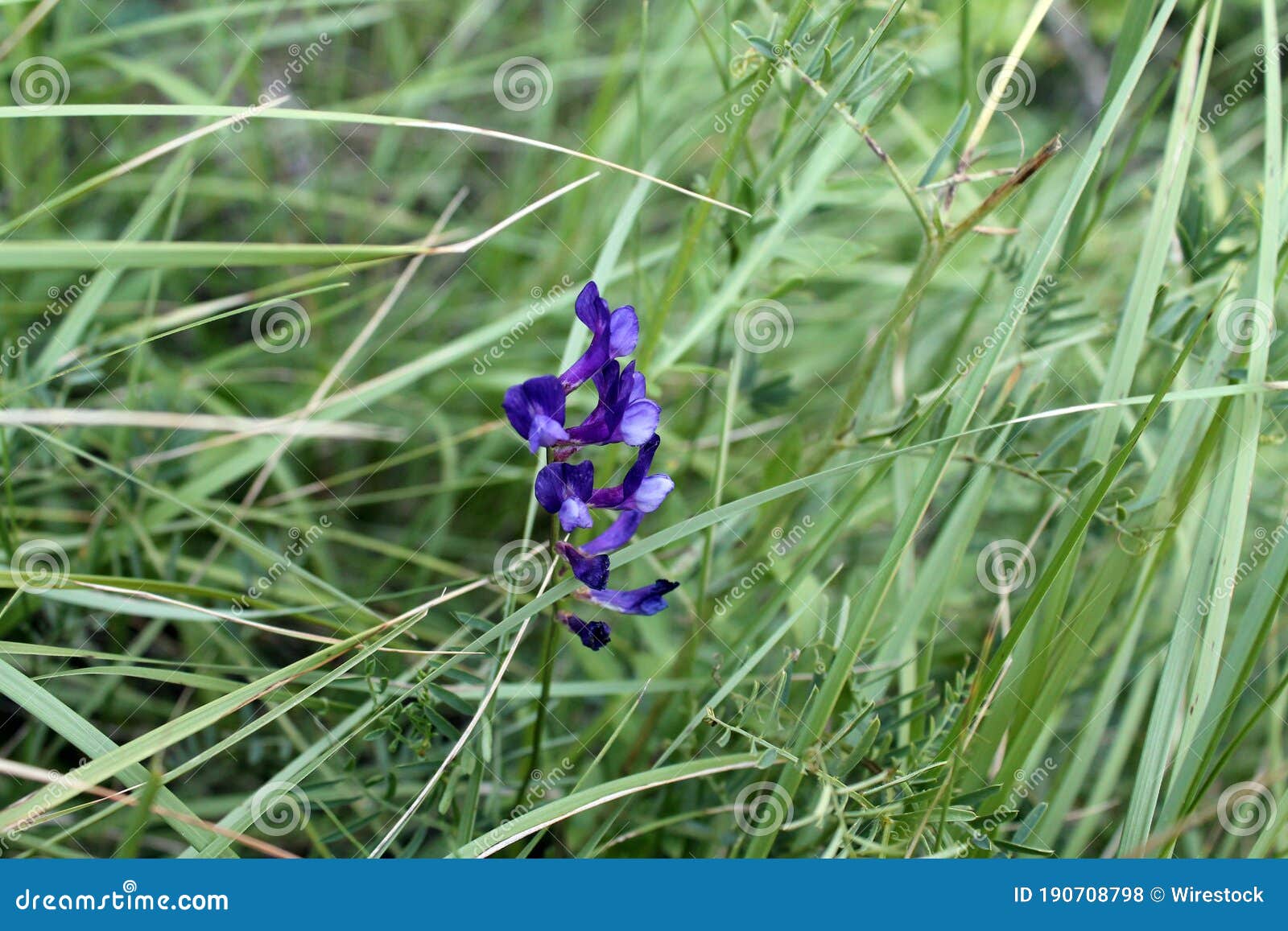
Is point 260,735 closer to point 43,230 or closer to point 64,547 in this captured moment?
point 64,547

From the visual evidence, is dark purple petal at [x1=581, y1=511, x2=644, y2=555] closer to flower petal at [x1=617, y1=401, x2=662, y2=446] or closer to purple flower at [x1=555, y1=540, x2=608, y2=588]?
purple flower at [x1=555, y1=540, x2=608, y2=588]

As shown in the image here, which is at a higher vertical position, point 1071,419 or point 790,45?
point 790,45

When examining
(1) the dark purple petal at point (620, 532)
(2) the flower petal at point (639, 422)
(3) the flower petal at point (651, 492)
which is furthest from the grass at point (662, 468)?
(2) the flower petal at point (639, 422)

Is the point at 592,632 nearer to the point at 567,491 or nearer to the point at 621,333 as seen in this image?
the point at 567,491

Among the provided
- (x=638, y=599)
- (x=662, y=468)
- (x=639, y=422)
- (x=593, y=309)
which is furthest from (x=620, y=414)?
(x=662, y=468)

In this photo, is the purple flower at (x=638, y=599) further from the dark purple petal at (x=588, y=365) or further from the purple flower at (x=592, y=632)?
the dark purple petal at (x=588, y=365)

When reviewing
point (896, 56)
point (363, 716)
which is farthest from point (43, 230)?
point (896, 56)

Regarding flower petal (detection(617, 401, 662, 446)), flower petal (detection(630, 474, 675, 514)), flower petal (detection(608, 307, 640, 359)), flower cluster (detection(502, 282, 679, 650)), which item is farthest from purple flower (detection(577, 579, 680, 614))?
flower petal (detection(608, 307, 640, 359))
